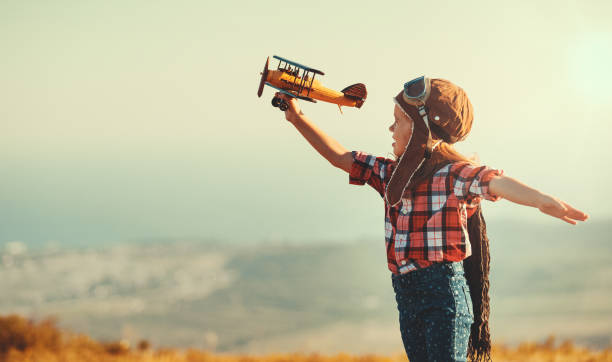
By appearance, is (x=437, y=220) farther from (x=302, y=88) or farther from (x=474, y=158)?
(x=302, y=88)

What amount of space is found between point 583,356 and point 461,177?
3.98 meters

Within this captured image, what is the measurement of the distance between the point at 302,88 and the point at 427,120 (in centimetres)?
78

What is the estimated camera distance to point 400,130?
313cm

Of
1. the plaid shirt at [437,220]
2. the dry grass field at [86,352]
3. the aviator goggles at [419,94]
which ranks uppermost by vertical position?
the aviator goggles at [419,94]

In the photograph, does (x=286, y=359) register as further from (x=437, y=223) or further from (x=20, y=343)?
(x=437, y=223)

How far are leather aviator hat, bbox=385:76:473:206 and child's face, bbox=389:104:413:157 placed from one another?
2.2 inches

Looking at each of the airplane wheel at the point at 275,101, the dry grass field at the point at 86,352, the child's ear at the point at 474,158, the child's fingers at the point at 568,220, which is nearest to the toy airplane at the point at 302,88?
the airplane wheel at the point at 275,101

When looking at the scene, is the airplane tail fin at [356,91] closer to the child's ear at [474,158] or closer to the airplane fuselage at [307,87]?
the airplane fuselage at [307,87]

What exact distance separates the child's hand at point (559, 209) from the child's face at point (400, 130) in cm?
78

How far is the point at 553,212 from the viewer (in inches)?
102

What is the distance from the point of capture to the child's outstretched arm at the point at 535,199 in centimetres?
257

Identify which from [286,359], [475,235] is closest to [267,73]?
[475,235]

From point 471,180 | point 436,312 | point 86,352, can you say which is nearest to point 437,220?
point 471,180

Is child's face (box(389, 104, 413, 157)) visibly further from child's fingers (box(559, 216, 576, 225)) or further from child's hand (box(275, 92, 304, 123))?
child's fingers (box(559, 216, 576, 225))
